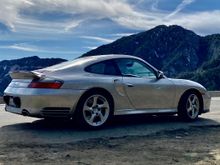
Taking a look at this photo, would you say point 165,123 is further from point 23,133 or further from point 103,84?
point 23,133

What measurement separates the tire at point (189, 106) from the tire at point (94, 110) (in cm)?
182

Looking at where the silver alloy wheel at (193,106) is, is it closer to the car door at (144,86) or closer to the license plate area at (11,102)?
the car door at (144,86)

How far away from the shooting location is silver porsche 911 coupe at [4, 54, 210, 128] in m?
7.39

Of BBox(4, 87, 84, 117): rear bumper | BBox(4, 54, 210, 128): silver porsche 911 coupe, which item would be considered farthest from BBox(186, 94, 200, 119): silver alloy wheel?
BBox(4, 87, 84, 117): rear bumper

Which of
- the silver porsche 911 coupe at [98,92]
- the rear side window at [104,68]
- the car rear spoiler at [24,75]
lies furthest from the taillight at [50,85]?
the rear side window at [104,68]

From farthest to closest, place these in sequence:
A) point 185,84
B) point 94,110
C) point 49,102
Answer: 1. point 185,84
2. point 94,110
3. point 49,102

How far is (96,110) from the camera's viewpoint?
25.2ft

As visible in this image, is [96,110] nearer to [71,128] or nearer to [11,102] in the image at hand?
[71,128]

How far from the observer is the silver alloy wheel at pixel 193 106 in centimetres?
918

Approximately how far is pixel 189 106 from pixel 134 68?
145 centimetres

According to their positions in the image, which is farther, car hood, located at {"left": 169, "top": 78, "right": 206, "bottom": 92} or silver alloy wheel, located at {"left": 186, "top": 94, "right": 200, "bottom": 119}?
silver alloy wheel, located at {"left": 186, "top": 94, "right": 200, "bottom": 119}

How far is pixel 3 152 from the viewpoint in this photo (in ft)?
19.3

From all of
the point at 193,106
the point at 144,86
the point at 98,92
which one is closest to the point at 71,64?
the point at 98,92

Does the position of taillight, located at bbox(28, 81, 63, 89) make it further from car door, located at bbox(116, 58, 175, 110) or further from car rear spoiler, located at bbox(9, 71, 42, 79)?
car door, located at bbox(116, 58, 175, 110)
